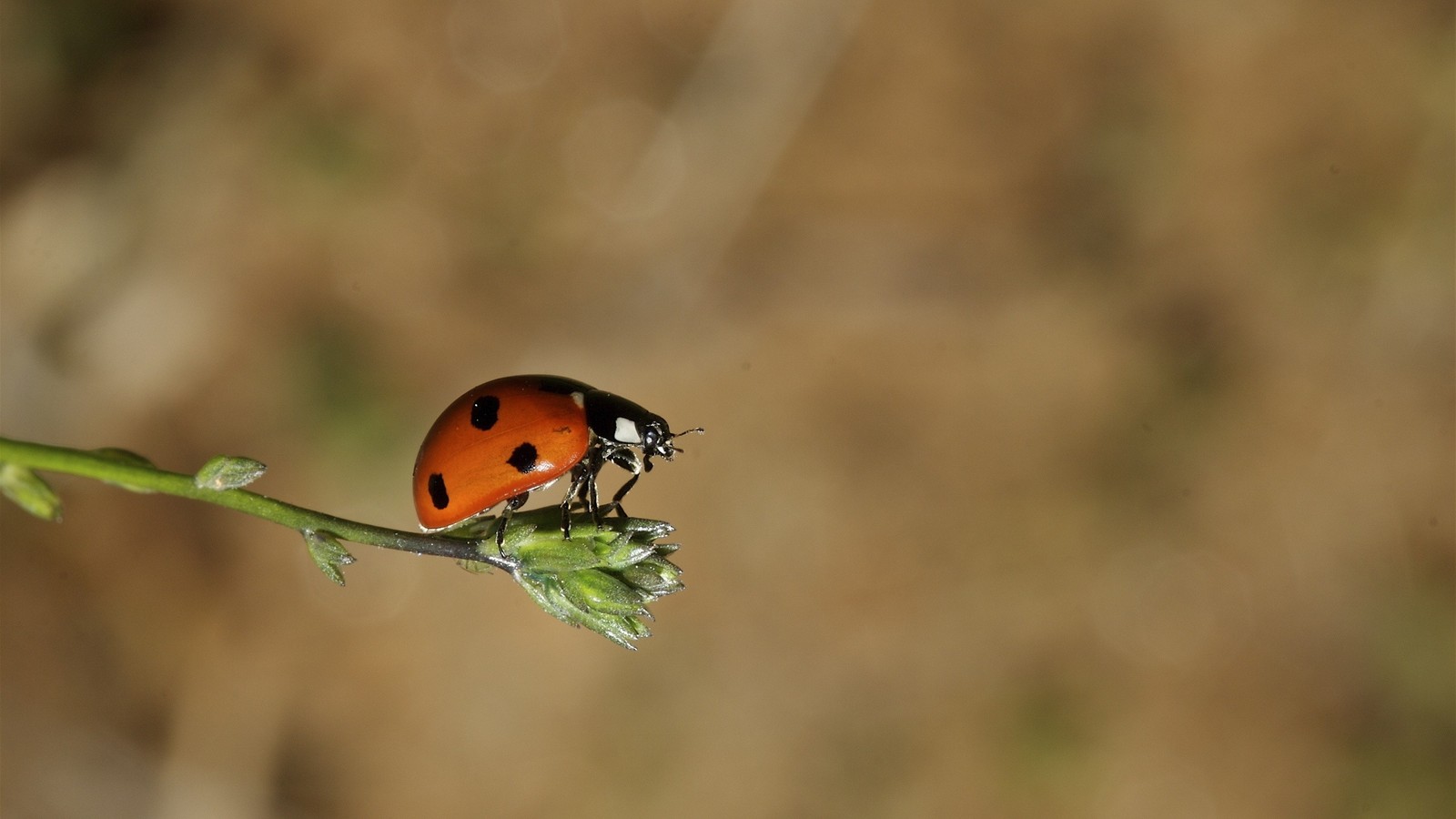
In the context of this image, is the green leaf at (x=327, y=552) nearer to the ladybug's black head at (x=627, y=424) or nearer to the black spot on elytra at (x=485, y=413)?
the black spot on elytra at (x=485, y=413)

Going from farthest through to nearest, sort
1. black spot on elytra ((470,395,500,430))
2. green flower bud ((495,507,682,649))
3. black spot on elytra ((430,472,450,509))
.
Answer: black spot on elytra ((470,395,500,430))
black spot on elytra ((430,472,450,509))
green flower bud ((495,507,682,649))

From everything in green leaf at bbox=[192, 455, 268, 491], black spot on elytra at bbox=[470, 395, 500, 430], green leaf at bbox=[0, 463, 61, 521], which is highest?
black spot on elytra at bbox=[470, 395, 500, 430]

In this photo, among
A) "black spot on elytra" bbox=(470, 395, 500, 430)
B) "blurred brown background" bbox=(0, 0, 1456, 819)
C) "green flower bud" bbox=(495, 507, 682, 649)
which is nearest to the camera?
"green flower bud" bbox=(495, 507, 682, 649)

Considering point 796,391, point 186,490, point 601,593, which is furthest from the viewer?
point 796,391

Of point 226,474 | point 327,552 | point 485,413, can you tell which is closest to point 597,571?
point 327,552

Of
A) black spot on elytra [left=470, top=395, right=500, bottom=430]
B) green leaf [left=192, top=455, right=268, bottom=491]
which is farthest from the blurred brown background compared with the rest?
green leaf [left=192, top=455, right=268, bottom=491]

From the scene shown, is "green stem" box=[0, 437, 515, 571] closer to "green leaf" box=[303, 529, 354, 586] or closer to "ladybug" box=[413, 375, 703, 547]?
"green leaf" box=[303, 529, 354, 586]

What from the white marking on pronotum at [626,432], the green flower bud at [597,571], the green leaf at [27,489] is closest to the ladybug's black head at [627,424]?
the white marking on pronotum at [626,432]

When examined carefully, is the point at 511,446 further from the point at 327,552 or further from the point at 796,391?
the point at 796,391
